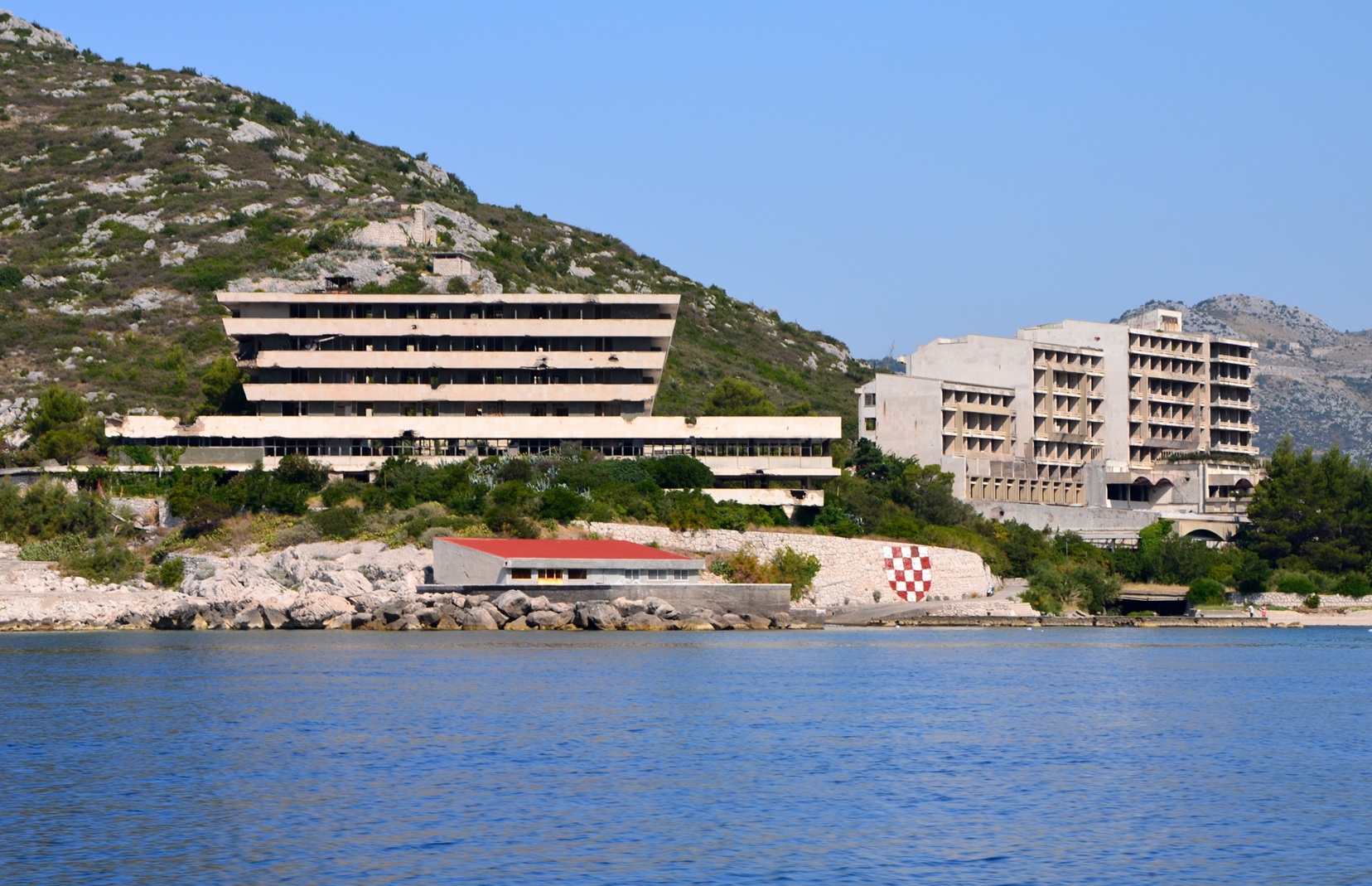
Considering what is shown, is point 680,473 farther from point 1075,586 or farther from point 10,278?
point 10,278

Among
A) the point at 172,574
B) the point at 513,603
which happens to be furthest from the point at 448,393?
the point at 513,603

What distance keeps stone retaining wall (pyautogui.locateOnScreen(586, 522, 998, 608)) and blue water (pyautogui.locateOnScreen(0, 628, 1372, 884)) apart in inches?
948

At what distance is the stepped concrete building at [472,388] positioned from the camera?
87.8 meters

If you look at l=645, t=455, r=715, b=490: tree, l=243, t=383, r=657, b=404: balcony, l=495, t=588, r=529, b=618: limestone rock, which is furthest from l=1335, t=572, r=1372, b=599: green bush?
l=495, t=588, r=529, b=618: limestone rock

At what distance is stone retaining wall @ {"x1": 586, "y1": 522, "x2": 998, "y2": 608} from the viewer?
75.8m

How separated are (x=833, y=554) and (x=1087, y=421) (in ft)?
153

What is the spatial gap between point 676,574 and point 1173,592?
34130 mm

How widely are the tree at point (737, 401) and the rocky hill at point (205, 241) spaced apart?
3.90m

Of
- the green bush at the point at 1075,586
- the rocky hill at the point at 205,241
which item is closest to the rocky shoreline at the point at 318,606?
the green bush at the point at 1075,586

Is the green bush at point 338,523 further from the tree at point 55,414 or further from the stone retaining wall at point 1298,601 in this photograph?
the stone retaining wall at point 1298,601

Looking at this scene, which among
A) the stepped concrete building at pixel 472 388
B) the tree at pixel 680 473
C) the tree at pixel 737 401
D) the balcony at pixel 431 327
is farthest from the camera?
the tree at pixel 737 401

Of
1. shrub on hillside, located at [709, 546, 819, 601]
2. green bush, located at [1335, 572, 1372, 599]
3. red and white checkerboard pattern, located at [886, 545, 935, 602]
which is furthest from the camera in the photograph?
green bush, located at [1335, 572, 1372, 599]

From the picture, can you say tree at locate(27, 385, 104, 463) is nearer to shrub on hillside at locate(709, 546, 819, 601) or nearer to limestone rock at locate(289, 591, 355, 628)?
limestone rock at locate(289, 591, 355, 628)

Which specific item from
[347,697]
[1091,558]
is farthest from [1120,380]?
[347,697]
